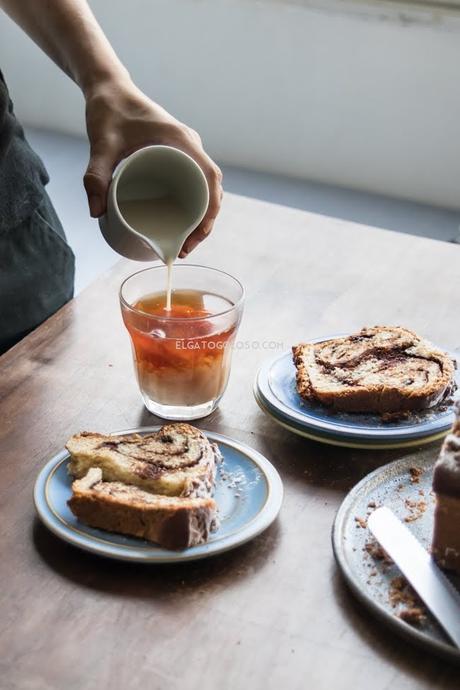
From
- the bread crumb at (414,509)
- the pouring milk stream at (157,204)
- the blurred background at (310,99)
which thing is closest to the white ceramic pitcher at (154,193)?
the pouring milk stream at (157,204)

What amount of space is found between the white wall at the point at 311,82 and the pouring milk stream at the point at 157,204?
269 centimetres

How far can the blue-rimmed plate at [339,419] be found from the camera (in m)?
1.23

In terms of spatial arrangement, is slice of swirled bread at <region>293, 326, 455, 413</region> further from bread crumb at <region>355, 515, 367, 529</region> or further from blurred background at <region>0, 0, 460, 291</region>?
blurred background at <region>0, 0, 460, 291</region>

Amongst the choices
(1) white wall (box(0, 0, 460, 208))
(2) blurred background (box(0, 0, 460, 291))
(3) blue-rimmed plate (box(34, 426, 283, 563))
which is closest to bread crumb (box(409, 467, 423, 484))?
(3) blue-rimmed plate (box(34, 426, 283, 563))

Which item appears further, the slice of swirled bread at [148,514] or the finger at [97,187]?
the finger at [97,187]

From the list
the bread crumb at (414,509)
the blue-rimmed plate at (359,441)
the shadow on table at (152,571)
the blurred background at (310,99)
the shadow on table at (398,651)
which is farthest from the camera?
the blurred background at (310,99)

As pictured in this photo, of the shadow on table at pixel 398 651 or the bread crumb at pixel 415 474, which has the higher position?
the shadow on table at pixel 398 651

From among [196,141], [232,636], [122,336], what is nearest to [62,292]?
[122,336]

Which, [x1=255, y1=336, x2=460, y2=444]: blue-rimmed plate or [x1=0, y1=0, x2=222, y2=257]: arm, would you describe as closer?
[x1=255, y1=336, x2=460, y2=444]: blue-rimmed plate

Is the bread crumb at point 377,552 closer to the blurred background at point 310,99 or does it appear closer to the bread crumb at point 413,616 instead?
the bread crumb at point 413,616

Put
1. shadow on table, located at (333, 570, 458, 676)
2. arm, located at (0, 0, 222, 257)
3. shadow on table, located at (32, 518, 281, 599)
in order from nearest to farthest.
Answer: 1. shadow on table, located at (333, 570, 458, 676)
2. shadow on table, located at (32, 518, 281, 599)
3. arm, located at (0, 0, 222, 257)

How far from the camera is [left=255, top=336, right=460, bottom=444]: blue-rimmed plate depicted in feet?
4.03

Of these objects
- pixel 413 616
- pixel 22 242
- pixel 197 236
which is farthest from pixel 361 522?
pixel 22 242

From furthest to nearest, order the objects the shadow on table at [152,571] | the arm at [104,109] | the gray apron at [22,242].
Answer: the gray apron at [22,242] < the arm at [104,109] < the shadow on table at [152,571]
